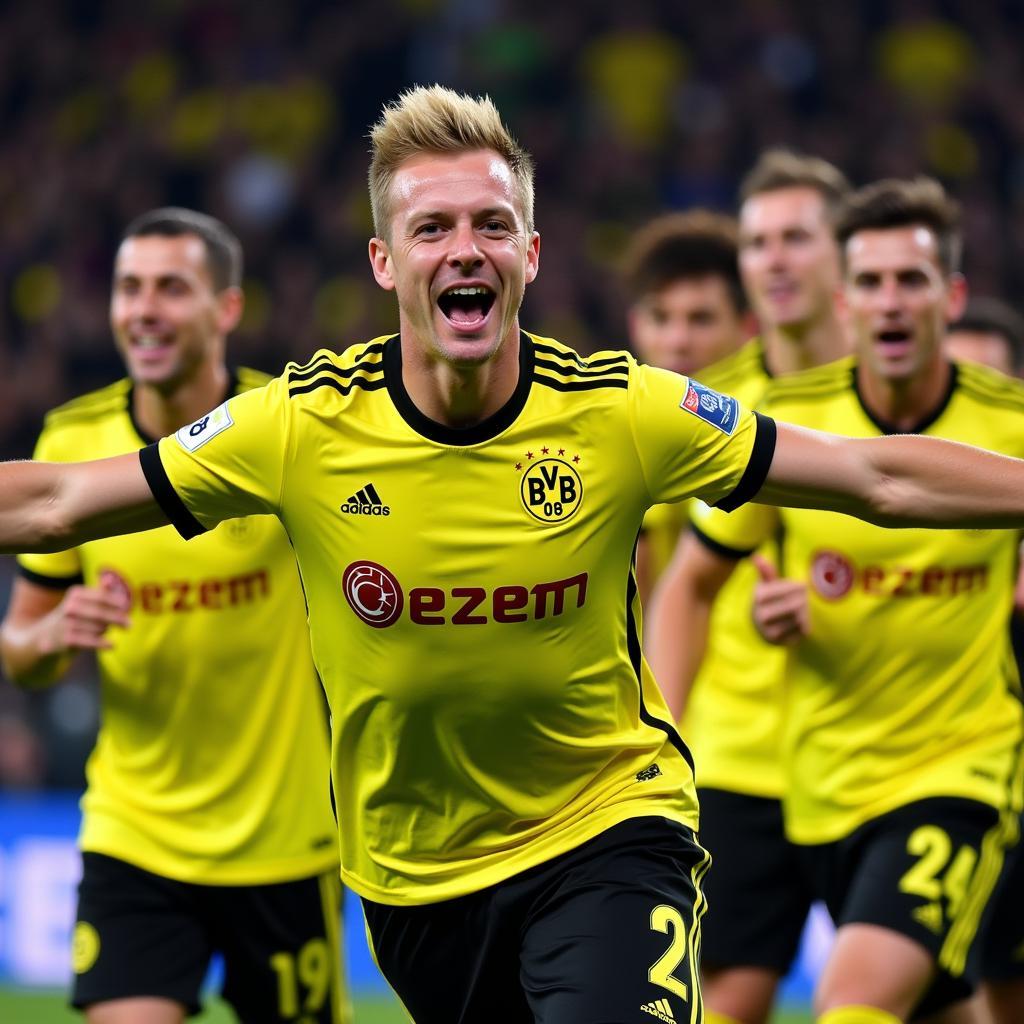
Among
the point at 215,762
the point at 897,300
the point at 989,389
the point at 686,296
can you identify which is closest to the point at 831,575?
the point at 989,389

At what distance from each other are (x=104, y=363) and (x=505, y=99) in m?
4.31

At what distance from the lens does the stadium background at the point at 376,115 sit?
15.2 meters

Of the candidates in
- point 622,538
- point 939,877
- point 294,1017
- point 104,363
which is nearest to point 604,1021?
point 622,538

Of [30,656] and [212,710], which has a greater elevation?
[30,656]

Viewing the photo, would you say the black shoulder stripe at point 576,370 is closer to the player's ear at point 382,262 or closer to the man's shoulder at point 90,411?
the player's ear at point 382,262

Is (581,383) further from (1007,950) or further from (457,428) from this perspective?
(1007,950)

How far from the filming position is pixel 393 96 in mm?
15844

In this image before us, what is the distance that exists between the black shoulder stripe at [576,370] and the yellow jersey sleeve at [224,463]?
556 millimetres

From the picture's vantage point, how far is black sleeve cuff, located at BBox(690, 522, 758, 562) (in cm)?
570

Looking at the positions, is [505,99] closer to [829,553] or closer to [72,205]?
[72,205]

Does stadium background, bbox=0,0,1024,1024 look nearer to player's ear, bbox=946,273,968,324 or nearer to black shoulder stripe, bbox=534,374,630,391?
player's ear, bbox=946,273,968,324

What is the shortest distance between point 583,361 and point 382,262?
49cm

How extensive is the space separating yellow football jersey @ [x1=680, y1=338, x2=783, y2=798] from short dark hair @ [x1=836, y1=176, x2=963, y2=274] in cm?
63

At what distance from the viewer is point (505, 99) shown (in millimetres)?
16453
